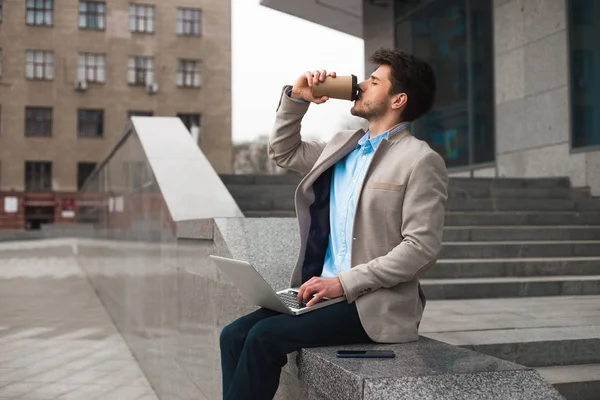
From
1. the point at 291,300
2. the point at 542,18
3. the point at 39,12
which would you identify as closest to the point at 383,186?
the point at 291,300

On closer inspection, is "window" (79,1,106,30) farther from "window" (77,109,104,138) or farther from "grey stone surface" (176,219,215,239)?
"grey stone surface" (176,219,215,239)

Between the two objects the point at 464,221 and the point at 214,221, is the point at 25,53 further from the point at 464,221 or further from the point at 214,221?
the point at 214,221

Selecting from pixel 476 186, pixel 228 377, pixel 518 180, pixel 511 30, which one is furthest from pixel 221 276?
pixel 511 30

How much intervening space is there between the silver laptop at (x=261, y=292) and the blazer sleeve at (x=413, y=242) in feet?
0.44

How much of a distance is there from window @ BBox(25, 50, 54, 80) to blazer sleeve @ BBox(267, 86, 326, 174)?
41580 mm

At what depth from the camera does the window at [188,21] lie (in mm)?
44344

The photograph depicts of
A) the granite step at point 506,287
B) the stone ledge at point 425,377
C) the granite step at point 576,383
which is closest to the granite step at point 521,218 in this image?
the granite step at point 506,287

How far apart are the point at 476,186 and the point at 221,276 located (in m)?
6.46

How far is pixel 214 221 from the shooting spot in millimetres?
3955

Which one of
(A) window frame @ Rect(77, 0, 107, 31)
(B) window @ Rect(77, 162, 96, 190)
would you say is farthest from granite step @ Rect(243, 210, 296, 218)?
(B) window @ Rect(77, 162, 96, 190)

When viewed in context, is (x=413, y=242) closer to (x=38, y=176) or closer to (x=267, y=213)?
(x=267, y=213)

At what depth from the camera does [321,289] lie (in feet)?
8.41

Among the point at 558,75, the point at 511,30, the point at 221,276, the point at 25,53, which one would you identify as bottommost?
the point at 221,276

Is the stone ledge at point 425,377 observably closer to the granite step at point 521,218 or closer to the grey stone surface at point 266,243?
the grey stone surface at point 266,243
